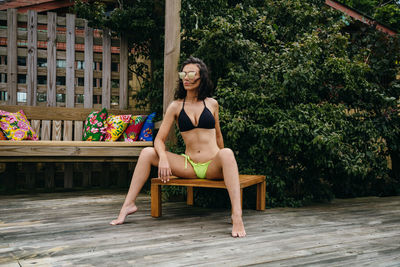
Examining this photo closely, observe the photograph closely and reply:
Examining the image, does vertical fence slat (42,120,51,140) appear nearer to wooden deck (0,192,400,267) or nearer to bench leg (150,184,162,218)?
wooden deck (0,192,400,267)

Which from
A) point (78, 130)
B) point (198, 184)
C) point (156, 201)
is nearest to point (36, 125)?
point (78, 130)

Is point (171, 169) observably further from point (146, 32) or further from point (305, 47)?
point (146, 32)

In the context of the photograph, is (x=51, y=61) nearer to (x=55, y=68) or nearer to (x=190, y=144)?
Result: (x=55, y=68)

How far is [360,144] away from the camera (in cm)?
372

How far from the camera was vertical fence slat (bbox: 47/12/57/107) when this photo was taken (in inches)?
184

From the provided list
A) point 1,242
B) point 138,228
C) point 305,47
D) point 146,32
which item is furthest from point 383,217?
point 146,32

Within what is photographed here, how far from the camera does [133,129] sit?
4.46m

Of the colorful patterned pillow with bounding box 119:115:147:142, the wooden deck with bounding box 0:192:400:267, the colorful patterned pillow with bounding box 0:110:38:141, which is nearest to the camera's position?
the wooden deck with bounding box 0:192:400:267

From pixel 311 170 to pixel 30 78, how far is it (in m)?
3.65

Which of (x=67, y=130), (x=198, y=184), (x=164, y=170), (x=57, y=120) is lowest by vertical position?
(x=198, y=184)

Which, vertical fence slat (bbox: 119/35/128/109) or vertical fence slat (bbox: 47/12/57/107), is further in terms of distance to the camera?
vertical fence slat (bbox: 119/35/128/109)

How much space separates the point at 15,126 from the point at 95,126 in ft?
2.93

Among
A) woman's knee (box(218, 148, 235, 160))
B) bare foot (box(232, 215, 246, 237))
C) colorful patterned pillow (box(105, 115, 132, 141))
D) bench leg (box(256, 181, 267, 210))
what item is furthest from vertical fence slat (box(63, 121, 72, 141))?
bare foot (box(232, 215, 246, 237))

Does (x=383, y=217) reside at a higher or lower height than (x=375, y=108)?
lower
